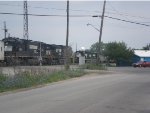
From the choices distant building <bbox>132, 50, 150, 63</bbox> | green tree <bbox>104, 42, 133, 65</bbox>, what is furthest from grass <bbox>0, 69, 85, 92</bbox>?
distant building <bbox>132, 50, 150, 63</bbox>

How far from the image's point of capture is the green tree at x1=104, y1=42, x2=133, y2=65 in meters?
98.4

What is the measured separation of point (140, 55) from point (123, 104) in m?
108

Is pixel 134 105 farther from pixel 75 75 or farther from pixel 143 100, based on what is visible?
pixel 75 75

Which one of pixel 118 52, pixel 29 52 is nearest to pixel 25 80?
pixel 29 52

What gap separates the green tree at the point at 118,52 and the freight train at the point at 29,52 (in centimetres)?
2116

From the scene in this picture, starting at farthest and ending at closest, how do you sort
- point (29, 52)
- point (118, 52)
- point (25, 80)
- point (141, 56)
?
point (141, 56) < point (118, 52) < point (29, 52) < point (25, 80)

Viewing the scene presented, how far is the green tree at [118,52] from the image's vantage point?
98.4 meters

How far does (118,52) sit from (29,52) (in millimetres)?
34636

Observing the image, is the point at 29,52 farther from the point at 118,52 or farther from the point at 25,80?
the point at 25,80

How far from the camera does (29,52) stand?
6900cm

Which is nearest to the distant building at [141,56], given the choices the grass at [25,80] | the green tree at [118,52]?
the green tree at [118,52]

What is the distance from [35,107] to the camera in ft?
47.0

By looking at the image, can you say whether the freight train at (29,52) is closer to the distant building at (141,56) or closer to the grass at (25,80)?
the grass at (25,80)

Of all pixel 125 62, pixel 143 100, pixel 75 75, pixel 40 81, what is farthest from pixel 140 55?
pixel 143 100
